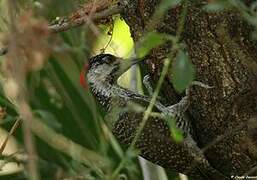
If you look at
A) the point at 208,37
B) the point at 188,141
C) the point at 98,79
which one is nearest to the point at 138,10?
the point at 208,37

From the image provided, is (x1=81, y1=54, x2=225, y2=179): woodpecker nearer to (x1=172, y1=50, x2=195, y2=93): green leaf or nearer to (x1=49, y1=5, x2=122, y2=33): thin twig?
(x1=49, y1=5, x2=122, y2=33): thin twig

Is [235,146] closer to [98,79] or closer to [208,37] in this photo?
[208,37]

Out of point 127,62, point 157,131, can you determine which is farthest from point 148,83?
point 127,62

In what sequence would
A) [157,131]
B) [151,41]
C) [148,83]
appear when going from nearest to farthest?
[151,41]
[157,131]
[148,83]

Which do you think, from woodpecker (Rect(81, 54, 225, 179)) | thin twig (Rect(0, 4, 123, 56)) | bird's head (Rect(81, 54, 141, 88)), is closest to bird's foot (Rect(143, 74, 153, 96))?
woodpecker (Rect(81, 54, 225, 179))

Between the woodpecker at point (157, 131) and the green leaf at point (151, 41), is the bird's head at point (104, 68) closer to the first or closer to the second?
the woodpecker at point (157, 131)

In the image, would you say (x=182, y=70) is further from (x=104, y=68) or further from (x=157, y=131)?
(x=104, y=68)

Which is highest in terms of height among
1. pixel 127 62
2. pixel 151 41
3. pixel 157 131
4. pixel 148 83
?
pixel 151 41
